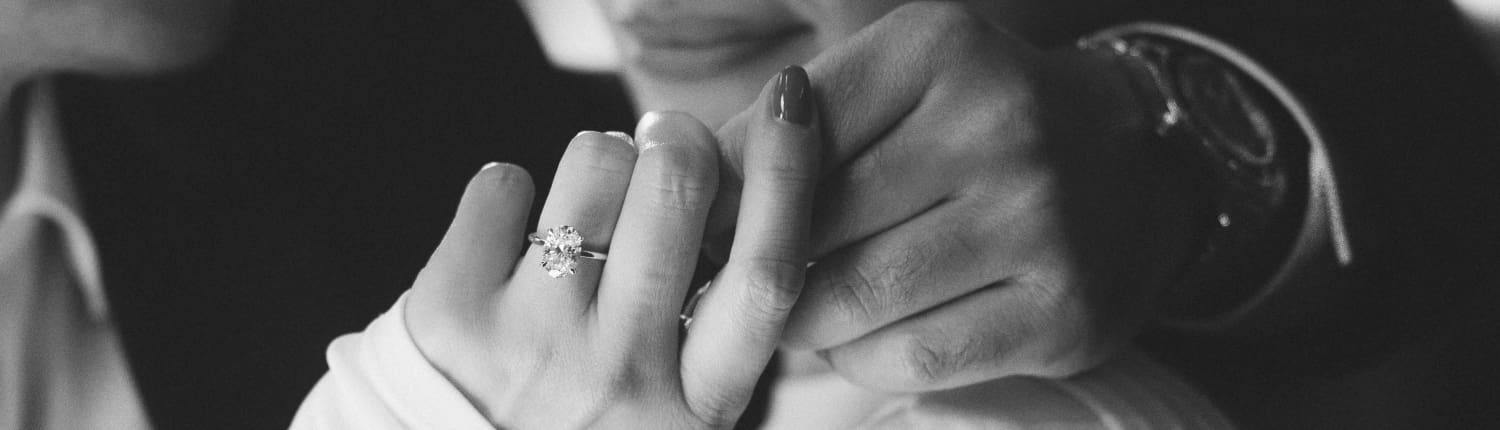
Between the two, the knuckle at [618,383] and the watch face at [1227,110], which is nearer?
the knuckle at [618,383]

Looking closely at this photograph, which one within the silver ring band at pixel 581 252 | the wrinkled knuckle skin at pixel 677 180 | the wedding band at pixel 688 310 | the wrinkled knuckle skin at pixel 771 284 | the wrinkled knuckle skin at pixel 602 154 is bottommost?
the wedding band at pixel 688 310

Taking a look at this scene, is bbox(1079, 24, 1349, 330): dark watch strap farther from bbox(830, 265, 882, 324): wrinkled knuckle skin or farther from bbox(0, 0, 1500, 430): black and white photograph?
bbox(830, 265, 882, 324): wrinkled knuckle skin

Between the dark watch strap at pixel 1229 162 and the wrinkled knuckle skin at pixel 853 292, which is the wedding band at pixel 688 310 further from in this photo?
the dark watch strap at pixel 1229 162

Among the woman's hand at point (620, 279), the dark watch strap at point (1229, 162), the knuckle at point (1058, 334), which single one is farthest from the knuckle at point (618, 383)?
the dark watch strap at point (1229, 162)

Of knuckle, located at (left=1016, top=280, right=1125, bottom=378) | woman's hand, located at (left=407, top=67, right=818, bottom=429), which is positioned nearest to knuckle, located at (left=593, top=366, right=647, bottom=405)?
woman's hand, located at (left=407, top=67, right=818, bottom=429)

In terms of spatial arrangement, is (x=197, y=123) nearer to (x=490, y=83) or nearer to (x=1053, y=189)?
(x=490, y=83)
